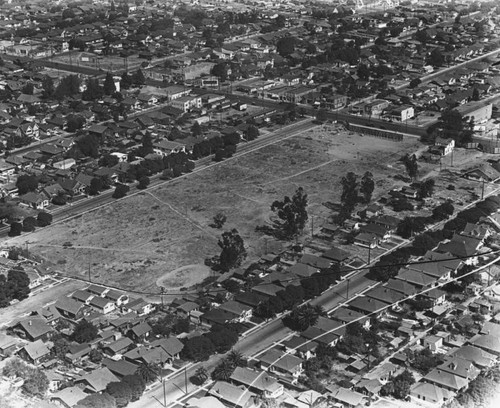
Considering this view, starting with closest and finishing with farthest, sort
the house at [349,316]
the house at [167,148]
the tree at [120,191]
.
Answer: the house at [349,316] < the tree at [120,191] < the house at [167,148]

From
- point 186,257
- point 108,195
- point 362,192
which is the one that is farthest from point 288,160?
point 186,257

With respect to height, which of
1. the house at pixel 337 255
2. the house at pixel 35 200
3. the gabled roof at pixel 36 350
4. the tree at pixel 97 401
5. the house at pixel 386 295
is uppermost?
the tree at pixel 97 401

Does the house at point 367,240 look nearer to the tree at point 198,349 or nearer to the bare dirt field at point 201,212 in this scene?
the bare dirt field at point 201,212

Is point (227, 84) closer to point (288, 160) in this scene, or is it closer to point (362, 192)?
point (288, 160)

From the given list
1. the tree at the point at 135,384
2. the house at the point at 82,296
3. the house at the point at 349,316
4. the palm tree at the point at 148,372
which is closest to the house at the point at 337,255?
the house at the point at 349,316

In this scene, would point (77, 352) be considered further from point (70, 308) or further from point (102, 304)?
point (102, 304)

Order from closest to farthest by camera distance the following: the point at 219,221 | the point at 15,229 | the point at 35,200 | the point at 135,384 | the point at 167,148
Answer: the point at 135,384
the point at 15,229
the point at 219,221
the point at 35,200
the point at 167,148

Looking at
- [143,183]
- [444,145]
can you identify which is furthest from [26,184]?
[444,145]
